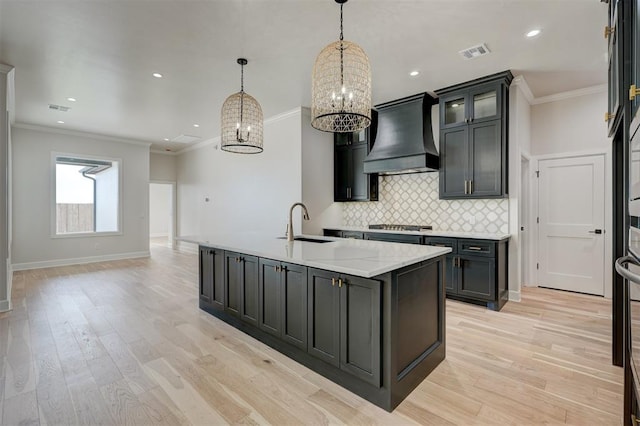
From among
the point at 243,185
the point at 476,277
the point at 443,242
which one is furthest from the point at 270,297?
the point at 243,185

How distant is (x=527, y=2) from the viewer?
2.50 metres

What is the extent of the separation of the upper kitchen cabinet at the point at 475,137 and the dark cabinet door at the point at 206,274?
316cm

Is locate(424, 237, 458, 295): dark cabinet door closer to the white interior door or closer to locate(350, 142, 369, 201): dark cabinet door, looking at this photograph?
locate(350, 142, 369, 201): dark cabinet door

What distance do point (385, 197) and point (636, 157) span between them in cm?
409

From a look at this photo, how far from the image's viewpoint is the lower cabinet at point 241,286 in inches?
111

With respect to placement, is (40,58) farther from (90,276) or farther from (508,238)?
(508,238)

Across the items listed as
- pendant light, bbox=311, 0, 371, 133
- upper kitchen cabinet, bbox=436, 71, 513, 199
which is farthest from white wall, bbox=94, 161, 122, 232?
upper kitchen cabinet, bbox=436, 71, 513, 199

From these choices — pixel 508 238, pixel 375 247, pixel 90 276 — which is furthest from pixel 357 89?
pixel 90 276

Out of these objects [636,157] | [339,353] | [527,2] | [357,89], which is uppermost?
[527,2]

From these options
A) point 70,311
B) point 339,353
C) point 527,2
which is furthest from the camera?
point 70,311

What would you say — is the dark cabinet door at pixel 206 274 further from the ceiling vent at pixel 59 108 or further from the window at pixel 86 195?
the window at pixel 86 195

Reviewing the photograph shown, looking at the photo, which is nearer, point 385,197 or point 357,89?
point 357,89

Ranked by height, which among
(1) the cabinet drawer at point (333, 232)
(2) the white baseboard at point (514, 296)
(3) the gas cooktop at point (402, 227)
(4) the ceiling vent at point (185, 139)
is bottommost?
(2) the white baseboard at point (514, 296)

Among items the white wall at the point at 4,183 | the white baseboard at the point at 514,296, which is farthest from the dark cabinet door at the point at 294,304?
the white wall at the point at 4,183
